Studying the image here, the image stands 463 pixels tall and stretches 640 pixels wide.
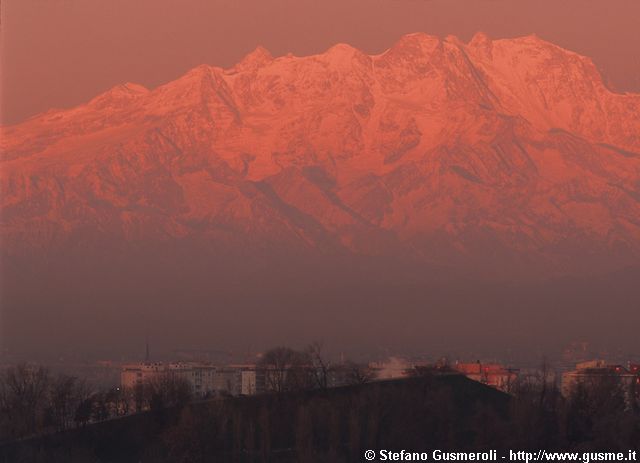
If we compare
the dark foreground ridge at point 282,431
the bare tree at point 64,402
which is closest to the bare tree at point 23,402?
the bare tree at point 64,402

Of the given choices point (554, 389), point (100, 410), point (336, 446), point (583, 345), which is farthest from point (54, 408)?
point (583, 345)

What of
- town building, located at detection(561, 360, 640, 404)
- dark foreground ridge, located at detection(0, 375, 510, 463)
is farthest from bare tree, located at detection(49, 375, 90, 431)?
town building, located at detection(561, 360, 640, 404)

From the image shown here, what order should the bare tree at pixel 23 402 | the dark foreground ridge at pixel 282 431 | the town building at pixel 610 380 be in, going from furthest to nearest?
the town building at pixel 610 380 < the bare tree at pixel 23 402 < the dark foreground ridge at pixel 282 431

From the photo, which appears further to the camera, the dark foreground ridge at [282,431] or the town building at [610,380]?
the town building at [610,380]

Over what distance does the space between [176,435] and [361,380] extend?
65.9 feet

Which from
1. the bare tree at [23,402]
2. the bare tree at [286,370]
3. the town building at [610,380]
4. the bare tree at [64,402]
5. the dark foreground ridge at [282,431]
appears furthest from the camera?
the town building at [610,380]

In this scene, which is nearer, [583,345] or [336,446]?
[336,446]

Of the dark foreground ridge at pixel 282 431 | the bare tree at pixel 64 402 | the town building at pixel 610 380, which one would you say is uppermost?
the town building at pixel 610 380

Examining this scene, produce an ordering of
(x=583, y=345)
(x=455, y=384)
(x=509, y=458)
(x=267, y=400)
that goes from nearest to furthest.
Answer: (x=509, y=458) → (x=267, y=400) → (x=455, y=384) → (x=583, y=345)

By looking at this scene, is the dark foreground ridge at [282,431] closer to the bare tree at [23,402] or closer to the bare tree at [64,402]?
the bare tree at [23,402]

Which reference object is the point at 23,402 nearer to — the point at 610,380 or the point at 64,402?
the point at 64,402

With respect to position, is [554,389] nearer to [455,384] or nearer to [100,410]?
[455,384]

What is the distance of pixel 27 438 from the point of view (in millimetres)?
67375

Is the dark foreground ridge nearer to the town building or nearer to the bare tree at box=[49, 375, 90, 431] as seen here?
the bare tree at box=[49, 375, 90, 431]
